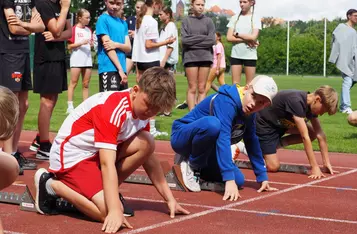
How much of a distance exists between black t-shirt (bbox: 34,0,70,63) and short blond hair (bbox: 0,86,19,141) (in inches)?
212

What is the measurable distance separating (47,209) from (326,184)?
2996 mm

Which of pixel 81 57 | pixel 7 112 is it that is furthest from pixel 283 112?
pixel 81 57

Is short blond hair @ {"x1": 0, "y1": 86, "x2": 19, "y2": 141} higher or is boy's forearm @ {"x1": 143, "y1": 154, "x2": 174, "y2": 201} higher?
short blond hair @ {"x1": 0, "y1": 86, "x2": 19, "y2": 141}

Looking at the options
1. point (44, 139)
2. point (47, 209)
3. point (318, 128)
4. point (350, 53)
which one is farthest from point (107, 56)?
point (350, 53)

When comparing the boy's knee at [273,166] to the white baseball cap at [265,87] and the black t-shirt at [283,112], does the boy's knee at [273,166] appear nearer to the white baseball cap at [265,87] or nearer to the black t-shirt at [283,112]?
the black t-shirt at [283,112]

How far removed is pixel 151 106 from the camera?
196 inches

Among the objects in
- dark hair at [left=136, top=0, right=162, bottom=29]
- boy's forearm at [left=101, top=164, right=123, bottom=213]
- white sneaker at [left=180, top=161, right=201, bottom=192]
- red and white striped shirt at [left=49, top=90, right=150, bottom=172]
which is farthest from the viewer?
dark hair at [left=136, top=0, right=162, bottom=29]

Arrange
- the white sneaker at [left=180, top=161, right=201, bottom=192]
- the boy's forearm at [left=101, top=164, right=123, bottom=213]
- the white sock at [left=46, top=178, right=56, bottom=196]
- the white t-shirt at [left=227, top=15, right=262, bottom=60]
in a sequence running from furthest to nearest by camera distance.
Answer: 1. the white t-shirt at [left=227, top=15, right=262, bottom=60]
2. the white sneaker at [left=180, top=161, right=201, bottom=192]
3. the white sock at [left=46, top=178, right=56, bottom=196]
4. the boy's forearm at [left=101, top=164, right=123, bottom=213]

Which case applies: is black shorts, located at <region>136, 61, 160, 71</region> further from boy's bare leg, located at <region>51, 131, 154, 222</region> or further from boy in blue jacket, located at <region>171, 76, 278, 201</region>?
boy's bare leg, located at <region>51, 131, 154, 222</region>

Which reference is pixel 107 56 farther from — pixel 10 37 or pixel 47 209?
pixel 47 209

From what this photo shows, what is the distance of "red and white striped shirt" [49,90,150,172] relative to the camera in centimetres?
505

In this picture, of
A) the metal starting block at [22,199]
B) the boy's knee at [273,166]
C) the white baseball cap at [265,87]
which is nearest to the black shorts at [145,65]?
the boy's knee at [273,166]

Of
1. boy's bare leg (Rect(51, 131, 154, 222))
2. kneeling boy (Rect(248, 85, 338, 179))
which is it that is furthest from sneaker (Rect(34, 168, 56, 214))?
kneeling boy (Rect(248, 85, 338, 179))

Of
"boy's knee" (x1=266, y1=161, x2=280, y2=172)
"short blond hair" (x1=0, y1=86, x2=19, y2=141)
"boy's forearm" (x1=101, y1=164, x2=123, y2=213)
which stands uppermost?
"short blond hair" (x1=0, y1=86, x2=19, y2=141)
